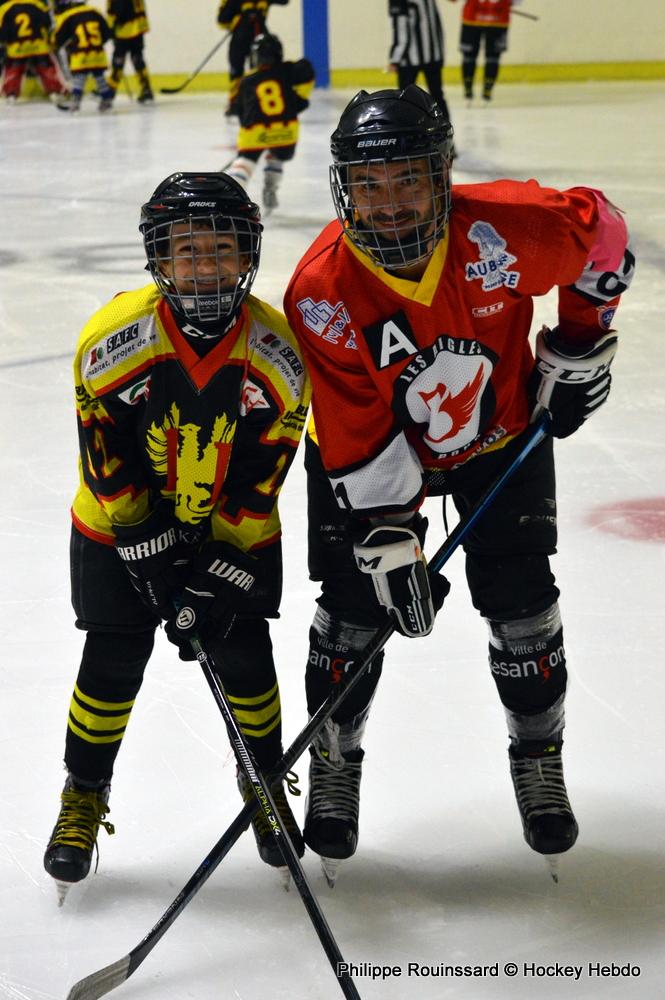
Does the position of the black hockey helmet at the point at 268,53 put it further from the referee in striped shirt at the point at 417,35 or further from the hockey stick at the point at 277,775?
the hockey stick at the point at 277,775

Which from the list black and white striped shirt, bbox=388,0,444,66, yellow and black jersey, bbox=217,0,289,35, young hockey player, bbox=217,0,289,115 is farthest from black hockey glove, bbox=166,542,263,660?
yellow and black jersey, bbox=217,0,289,35

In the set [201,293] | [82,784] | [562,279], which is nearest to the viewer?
[201,293]

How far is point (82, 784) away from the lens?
1.70 m

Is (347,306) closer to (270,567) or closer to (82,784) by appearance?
(270,567)

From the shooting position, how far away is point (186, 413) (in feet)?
5.09

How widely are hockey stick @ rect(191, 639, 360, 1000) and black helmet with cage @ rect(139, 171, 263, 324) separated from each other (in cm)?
43

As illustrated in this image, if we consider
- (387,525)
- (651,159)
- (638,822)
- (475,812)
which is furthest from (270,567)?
(651,159)

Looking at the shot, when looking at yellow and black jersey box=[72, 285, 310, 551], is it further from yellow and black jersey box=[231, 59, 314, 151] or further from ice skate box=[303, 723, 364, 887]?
yellow and black jersey box=[231, 59, 314, 151]

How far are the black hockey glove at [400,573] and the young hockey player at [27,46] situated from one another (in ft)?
36.7

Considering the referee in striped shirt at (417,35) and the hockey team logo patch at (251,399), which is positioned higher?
the hockey team logo patch at (251,399)

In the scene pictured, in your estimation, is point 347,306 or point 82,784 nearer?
point 347,306

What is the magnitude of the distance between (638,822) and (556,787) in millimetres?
146

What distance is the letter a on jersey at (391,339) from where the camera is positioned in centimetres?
154

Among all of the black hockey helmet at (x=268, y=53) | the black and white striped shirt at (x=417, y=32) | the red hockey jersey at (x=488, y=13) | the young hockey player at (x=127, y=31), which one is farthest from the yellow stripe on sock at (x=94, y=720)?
the young hockey player at (x=127, y=31)
